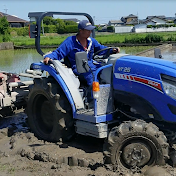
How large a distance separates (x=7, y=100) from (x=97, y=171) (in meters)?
2.47

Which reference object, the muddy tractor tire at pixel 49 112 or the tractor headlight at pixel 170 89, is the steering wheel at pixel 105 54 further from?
the tractor headlight at pixel 170 89

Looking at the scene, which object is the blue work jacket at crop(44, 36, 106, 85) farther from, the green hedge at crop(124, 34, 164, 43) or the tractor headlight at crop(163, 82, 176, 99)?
the green hedge at crop(124, 34, 164, 43)

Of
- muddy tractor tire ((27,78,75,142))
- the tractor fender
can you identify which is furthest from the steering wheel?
muddy tractor tire ((27,78,75,142))

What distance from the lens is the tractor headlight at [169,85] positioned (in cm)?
341

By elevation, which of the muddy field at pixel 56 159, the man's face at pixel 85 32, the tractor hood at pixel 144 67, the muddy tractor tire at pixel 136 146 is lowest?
the muddy field at pixel 56 159

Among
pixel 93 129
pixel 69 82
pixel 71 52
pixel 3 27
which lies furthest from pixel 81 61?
pixel 3 27

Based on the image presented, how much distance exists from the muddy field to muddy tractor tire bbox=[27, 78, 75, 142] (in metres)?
0.14

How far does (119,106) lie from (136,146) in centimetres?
70

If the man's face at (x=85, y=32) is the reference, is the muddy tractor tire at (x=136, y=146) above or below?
below

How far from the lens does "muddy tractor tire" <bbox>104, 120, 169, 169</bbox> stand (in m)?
3.34

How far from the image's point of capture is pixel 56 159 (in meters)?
3.82

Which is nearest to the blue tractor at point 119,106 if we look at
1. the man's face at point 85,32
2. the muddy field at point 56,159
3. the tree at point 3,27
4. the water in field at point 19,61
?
the muddy field at point 56,159

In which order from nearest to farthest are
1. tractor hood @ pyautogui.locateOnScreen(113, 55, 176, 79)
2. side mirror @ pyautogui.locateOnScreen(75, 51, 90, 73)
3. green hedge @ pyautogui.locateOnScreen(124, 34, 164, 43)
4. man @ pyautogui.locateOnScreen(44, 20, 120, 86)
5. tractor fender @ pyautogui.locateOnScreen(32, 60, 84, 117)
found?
tractor hood @ pyautogui.locateOnScreen(113, 55, 176, 79)
side mirror @ pyautogui.locateOnScreen(75, 51, 90, 73)
tractor fender @ pyautogui.locateOnScreen(32, 60, 84, 117)
man @ pyautogui.locateOnScreen(44, 20, 120, 86)
green hedge @ pyautogui.locateOnScreen(124, 34, 164, 43)

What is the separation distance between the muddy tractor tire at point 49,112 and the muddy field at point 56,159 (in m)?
0.14
